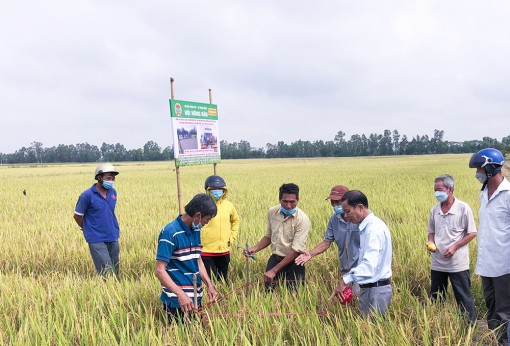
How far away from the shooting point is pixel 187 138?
5414 mm

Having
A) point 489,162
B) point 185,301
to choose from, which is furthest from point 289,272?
point 489,162

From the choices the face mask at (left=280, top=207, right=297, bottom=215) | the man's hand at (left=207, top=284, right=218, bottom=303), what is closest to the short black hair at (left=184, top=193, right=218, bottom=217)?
the man's hand at (left=207, top=284, right=218, bottom=303)

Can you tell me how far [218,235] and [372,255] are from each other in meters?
1.86

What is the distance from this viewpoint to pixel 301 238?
3.51 m

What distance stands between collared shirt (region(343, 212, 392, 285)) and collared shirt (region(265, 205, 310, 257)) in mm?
962

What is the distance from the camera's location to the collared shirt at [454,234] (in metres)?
3.29

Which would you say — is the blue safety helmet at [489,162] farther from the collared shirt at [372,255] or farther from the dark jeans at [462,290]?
the dark jeans at [462,290]

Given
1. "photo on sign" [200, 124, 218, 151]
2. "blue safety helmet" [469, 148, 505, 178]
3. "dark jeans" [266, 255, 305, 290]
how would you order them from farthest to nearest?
1. "photo on sign" [200, 124, 218, 151]
2. "dark jeans" [266, 255, 305, 290]
3. "blue safety helmet" [469, 148, 505, 178]

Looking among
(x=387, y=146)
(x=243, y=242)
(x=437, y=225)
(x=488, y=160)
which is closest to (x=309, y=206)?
(x=243, y=242)

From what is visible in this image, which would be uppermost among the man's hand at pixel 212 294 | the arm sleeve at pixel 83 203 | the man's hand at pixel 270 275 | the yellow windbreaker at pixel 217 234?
the arm sleeve at pixel 83 203

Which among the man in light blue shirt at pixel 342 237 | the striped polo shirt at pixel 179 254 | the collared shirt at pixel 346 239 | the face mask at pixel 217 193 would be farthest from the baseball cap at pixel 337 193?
the striped polo shirt at pixel 179 254

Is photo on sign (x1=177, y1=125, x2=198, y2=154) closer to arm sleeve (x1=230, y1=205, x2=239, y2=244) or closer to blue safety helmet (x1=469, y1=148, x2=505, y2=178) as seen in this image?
arm sleeve (x1=230, y1=205, x2=239, y2=244)

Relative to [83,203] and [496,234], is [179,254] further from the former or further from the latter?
[496,234]

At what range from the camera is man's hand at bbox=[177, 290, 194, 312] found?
245 cm
